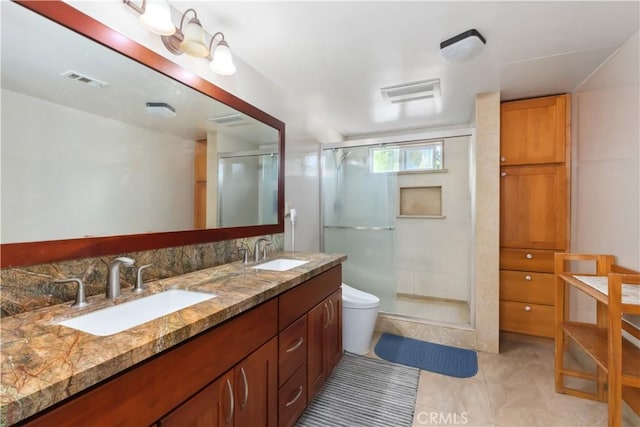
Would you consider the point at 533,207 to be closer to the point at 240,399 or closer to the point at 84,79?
the point at 240,399

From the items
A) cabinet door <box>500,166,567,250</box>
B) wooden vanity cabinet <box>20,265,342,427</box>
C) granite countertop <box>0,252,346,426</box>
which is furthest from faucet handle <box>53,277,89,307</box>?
cabinet door <box>500,166,567,250</box>

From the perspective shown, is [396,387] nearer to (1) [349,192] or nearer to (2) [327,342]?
(2) [327,342]

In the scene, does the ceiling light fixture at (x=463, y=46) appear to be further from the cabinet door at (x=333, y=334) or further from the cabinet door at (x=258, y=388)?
the cabinet door at (x=258, y=388)

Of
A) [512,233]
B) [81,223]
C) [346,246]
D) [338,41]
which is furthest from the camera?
[346,246]

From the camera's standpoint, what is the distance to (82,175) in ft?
3.41

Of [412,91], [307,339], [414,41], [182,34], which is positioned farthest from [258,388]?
[412,91]

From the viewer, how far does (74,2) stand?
99cm

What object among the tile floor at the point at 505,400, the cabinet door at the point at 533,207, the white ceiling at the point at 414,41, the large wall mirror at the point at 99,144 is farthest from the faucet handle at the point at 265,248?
the cabinet door at the point at 533,207

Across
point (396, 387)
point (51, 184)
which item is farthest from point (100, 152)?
point (396, 387)

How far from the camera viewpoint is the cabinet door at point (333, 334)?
1779 millimetres

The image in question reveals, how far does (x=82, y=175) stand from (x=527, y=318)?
10.4 feet

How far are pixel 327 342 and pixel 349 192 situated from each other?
163 cm

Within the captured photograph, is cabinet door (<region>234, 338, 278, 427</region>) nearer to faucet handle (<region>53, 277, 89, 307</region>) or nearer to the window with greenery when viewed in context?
faucet handle (<region>53, 277, 89, 307</region>)

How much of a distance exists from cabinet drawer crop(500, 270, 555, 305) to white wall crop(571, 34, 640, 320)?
19 centimetres
